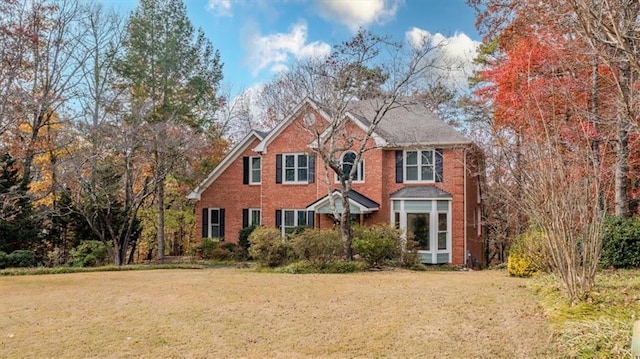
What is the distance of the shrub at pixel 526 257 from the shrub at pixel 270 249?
23.1ft

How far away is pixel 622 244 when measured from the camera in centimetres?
1293

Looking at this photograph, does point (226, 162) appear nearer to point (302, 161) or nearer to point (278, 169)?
point (278, 169)

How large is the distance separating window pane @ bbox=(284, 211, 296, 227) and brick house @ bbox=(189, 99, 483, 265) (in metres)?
0.05

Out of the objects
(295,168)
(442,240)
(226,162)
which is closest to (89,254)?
(226,162)

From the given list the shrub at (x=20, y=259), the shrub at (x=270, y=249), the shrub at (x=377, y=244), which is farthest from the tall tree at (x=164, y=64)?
the shrub at (x=377, y=244)

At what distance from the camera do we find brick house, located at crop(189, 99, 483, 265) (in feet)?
68.5

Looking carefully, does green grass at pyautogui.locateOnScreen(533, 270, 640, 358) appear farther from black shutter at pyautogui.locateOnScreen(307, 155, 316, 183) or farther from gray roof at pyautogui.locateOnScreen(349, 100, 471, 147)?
black shutter at pyautogui.locateOnScreen(307, 155, 316, 183)

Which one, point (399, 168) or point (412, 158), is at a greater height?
point (412, 158)

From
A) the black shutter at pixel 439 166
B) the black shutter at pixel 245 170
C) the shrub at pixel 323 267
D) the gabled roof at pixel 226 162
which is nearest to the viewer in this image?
the shrub at pixel 323 267

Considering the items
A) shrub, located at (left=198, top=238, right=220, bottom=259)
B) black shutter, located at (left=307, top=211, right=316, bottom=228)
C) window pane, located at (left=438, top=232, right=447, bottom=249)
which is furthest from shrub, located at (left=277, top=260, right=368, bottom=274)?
shrub, located at (left=198, top=238, right=220, bottom=259)

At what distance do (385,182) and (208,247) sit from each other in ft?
32.4

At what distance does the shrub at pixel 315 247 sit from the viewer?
15.4 metres

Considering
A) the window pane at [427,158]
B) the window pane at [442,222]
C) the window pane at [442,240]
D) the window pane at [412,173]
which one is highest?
the window pane at [427,158]

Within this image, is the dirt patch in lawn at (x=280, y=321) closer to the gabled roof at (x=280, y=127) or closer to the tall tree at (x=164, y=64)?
the gabled roof at (x=280, y=127)
